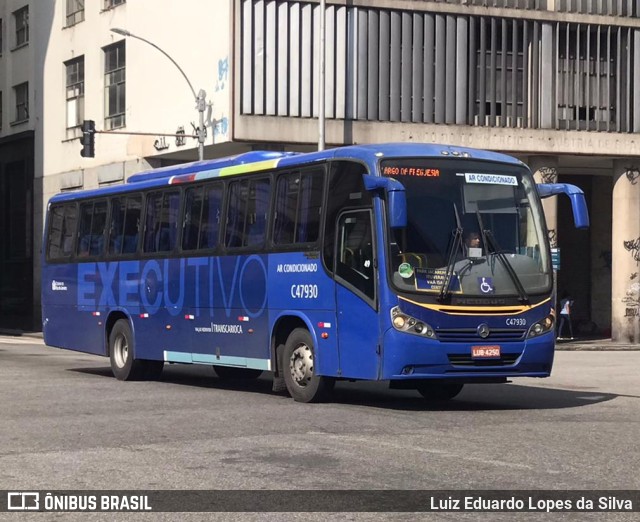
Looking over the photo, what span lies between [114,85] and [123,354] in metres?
25.9

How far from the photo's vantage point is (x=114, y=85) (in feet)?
149

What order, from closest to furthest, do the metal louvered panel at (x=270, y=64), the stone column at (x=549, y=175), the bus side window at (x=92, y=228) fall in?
the bus side window at (x=92, y=228) → the metal louvered panel at (x=270, y=64) → the stone column at (x=549, y=175)

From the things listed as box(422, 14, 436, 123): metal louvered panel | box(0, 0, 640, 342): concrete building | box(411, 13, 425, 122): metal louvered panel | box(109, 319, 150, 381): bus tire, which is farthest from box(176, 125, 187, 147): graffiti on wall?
box(109, 319, 150, 381): bus tire

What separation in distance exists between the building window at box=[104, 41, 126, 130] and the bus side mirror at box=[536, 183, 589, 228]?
97.0ft

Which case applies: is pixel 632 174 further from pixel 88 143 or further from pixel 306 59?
pixel 88 143

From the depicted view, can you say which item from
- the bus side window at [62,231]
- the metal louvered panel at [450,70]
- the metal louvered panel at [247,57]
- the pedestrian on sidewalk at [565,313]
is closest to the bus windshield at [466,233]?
the bus side window at [62,231]

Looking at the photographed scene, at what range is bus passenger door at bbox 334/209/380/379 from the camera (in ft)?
49.9

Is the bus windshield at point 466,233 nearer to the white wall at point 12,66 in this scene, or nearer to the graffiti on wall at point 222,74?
the graffiti on wall at point 222,74

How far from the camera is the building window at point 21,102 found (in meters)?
53.1

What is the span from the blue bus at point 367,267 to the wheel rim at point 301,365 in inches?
0.8

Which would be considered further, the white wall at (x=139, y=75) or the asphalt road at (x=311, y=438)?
the white wall at (x=139, y=75)

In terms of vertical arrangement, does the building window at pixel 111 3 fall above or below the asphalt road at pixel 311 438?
above

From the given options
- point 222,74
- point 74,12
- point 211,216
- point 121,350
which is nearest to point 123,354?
point 121,350

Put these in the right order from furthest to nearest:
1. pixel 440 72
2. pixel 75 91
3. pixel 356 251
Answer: pixel 75 91, pixel 440 72, pixel 356 251
